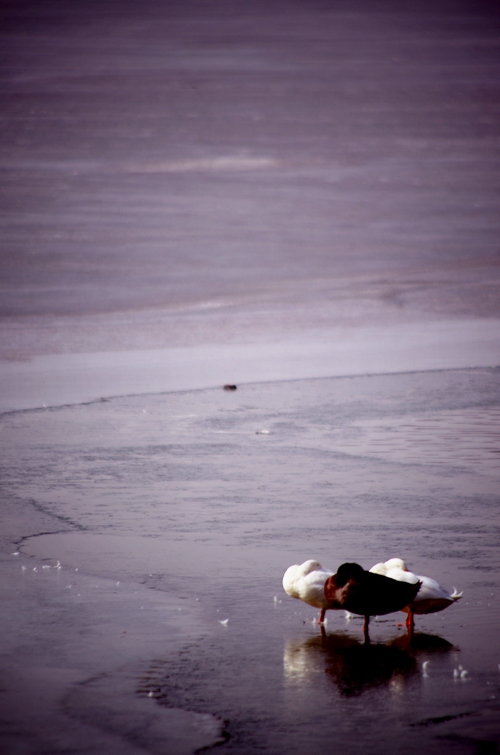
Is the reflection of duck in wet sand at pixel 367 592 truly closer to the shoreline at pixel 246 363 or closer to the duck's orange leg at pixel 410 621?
the duck's orange leg at pixel 410 621

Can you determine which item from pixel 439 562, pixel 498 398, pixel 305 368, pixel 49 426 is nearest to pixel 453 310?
pixel 305 368

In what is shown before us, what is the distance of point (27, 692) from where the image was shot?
3.12m

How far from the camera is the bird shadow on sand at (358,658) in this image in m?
3.24

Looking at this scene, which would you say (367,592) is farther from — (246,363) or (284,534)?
(246,363)

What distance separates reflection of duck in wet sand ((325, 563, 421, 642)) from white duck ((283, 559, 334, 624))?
0.32ft

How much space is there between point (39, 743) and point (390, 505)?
3.24m

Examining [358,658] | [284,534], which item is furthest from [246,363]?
[358,658]

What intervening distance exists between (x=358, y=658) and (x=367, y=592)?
0.26m

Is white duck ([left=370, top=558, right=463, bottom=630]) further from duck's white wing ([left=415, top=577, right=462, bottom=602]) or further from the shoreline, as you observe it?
the shoreline

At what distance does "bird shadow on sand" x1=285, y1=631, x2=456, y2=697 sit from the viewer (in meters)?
3.24

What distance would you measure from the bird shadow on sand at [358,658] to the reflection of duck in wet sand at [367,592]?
4.4 inches

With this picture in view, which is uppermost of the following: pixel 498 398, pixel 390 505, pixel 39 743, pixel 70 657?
pixel 39 743

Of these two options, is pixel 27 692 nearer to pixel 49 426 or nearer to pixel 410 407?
pixel 49 426

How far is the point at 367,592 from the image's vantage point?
3.61 m
